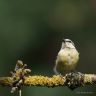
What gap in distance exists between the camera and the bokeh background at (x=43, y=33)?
11.2 meters

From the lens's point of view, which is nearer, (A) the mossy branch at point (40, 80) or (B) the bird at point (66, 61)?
(A) the mossy branch at point (40, 80)

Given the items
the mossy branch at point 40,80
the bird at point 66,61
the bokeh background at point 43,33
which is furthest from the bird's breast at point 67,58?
the bokeh background at point 43,33

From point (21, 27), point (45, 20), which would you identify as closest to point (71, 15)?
point (45, 20)

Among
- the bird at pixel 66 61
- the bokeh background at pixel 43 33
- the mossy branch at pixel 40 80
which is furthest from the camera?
the bokeh background at pixel 43 33

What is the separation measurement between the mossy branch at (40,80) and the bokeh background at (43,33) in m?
5.29

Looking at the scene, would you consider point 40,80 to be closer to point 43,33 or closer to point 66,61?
point 66,61

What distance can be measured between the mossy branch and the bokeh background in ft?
17.4

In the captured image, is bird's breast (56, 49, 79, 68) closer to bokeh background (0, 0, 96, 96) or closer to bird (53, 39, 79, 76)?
bird (53, 39, 79, 76)

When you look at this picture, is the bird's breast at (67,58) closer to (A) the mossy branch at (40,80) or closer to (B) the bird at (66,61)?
(B) the bird at (66,61)

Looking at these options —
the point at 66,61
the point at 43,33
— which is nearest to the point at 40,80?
the point at 66,61

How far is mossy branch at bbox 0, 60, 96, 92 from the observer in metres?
4.87

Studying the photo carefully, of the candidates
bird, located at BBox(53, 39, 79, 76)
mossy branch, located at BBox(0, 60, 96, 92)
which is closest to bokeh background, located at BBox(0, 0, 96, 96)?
bird, located at BBox(53, 39, 79, 76)

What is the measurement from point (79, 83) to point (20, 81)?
49 centimetres

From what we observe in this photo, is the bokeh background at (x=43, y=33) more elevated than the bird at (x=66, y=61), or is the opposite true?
the bokeh background at (x=43, y=33)
